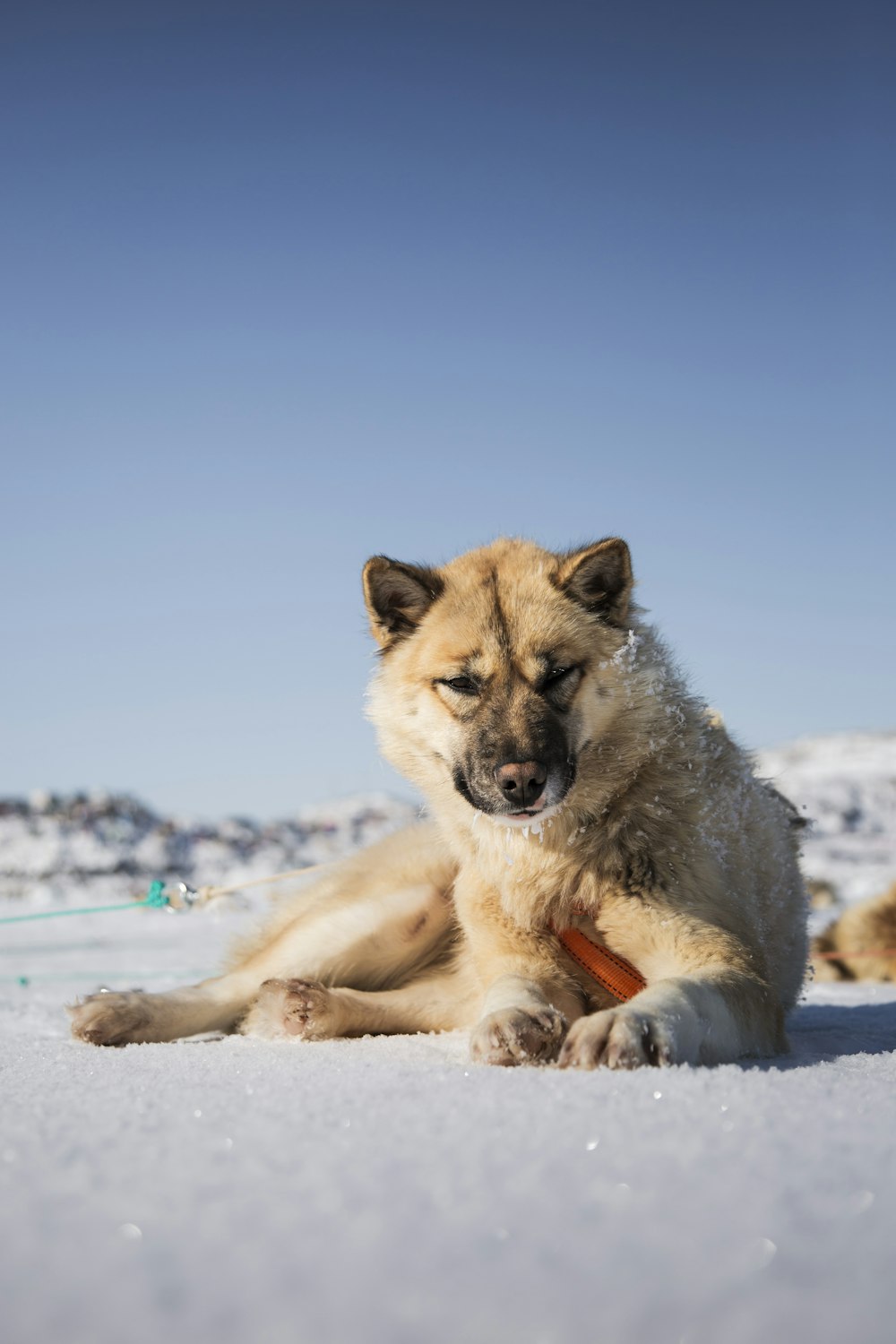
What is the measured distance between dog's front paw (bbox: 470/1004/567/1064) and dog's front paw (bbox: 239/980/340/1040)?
3.24 feet

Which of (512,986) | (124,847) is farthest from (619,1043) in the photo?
(124,847)

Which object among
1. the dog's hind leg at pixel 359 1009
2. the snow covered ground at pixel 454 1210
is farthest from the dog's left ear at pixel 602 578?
the snow covered ground at pixel 454 1210

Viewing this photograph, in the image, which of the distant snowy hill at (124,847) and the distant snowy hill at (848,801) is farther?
the distant snowy hill at (124,847)

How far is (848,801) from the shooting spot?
14812 millimetres

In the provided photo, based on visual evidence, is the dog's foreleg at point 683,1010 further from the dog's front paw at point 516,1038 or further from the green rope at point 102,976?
the green rope at point 102,976

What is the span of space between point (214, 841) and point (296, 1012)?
9.60 metres

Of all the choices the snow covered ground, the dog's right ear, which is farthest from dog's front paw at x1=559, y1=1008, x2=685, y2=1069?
the dog's right ear

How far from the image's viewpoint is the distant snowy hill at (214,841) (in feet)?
33.7

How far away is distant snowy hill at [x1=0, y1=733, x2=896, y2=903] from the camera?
33.7 feet

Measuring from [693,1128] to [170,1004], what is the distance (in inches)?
88.0

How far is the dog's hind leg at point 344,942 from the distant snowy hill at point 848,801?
17.7 feet

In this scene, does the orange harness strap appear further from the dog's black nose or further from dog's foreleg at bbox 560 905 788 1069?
the dog's black nose

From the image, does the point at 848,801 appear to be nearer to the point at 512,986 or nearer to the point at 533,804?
the point at 533,804

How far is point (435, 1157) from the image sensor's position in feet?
4.32
